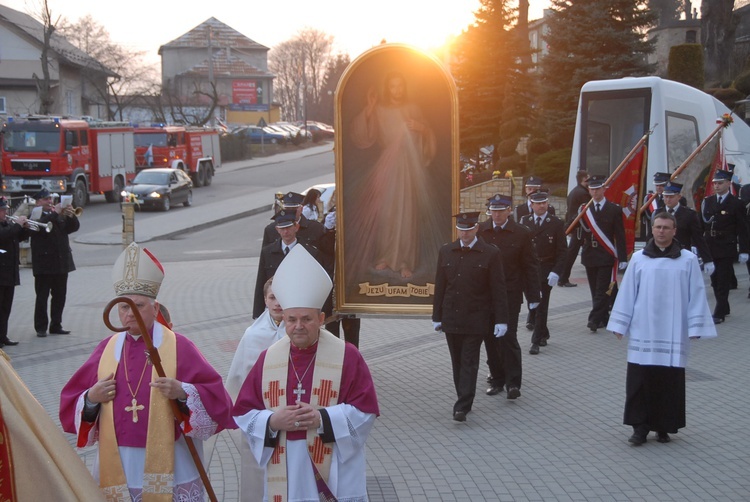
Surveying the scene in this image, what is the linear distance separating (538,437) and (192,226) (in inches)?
931

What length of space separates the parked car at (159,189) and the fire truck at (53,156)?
1700 millimetres

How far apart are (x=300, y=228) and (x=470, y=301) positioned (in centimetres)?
236

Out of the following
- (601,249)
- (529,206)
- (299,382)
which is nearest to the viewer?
(299,382)

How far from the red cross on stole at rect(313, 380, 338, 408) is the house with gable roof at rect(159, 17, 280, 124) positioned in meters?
79.9

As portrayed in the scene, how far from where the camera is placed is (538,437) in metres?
8.25

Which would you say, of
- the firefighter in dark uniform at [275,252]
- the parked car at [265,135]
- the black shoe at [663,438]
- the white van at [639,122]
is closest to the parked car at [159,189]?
the white van at [639,122]

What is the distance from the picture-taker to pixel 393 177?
399 inches

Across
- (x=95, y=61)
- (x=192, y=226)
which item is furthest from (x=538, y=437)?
(x=95, y=61)

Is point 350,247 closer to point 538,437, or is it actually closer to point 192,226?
point 538,437

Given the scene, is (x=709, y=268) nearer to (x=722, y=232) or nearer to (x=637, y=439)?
(x=722, y=232)

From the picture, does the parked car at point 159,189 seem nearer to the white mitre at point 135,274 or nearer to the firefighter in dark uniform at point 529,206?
the firefighter in dark uniform at point 529,206

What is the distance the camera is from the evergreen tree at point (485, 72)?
3831 centimetres

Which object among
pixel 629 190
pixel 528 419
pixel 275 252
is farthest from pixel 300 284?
pixel 629 190

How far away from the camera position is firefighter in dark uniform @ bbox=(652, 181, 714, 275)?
484 inches
